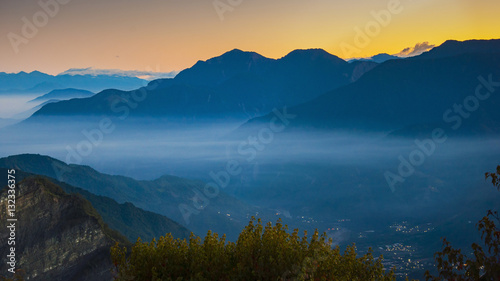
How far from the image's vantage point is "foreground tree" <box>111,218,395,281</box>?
26.6 m

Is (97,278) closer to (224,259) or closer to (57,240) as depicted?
(57,240)

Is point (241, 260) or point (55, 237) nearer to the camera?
point (241, 260)

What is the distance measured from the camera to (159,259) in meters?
29.3

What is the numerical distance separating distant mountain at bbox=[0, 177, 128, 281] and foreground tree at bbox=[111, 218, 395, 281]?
7805cm

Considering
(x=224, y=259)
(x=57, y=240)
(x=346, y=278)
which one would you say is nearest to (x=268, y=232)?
(x=224, y=259)

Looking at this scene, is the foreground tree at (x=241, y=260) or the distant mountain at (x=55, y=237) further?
the distant mountain at (x=55, y=237)

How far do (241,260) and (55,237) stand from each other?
89.0 m

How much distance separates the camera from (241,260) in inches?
1120

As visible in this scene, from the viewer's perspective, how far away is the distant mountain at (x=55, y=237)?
97.4 m

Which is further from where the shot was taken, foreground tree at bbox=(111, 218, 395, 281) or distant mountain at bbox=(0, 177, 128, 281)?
distant mountain at bbox=(0, 177, 128, 281)

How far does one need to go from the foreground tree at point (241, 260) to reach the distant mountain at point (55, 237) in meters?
78.0

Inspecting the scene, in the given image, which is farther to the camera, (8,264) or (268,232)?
(8,264)

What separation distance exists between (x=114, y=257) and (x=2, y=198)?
8376 centimetres

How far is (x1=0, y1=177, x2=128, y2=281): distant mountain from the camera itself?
9738cm
